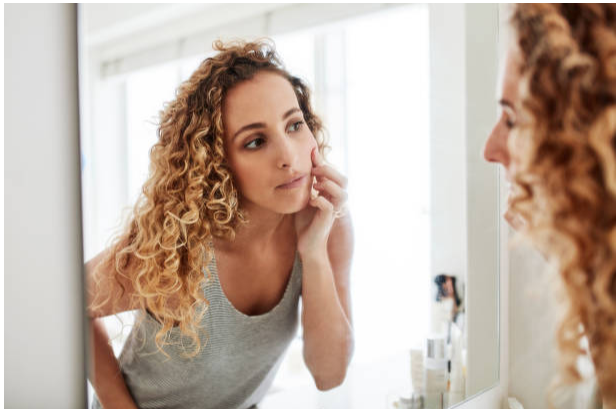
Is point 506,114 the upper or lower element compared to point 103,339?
upper

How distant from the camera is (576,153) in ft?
2.27

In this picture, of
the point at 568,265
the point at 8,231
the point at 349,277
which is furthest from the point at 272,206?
the point at 568,265

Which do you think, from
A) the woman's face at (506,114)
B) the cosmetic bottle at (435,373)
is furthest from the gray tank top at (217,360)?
the woman's face at (506,114)

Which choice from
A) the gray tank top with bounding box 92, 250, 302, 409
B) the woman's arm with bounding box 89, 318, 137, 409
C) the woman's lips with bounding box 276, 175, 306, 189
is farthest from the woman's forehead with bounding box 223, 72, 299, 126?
the woman's arm with bounding box 89, 318, 137, 409

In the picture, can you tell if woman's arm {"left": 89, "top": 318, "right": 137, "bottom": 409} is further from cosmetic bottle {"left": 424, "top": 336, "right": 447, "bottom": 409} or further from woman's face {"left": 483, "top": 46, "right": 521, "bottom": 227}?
woman's face {"left": 483, "top": 46, "right": 521, "bottom": 227}

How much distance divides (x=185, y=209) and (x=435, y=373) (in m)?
0.64

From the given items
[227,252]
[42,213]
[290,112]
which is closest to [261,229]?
[227,252]

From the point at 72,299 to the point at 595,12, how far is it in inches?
32.7

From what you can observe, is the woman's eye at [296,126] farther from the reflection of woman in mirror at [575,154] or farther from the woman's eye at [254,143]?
the reflection of woman in mirror at [575,154]

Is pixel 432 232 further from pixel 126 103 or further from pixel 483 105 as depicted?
pixel 126 103

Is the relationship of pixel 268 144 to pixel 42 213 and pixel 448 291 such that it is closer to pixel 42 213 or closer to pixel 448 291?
pixel 42 213

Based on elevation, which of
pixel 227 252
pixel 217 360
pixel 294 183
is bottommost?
pixel 217 360

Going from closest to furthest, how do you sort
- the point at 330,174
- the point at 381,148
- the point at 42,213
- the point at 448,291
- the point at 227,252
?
the point at 42,213
the point at 227,252
the point at 330,174
the point at 381,148
the point at 448,291

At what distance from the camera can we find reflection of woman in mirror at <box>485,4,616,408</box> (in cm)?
69
